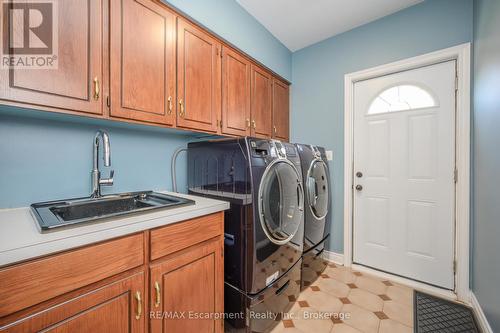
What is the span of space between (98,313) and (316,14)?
2.76 m

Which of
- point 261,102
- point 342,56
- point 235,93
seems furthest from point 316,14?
point 235,93

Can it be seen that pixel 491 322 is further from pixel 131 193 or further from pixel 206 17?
pixel 206 17

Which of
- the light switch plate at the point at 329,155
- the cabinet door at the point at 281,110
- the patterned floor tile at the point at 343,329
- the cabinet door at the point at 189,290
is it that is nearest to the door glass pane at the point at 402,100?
the light switch plate at the point at 329,155

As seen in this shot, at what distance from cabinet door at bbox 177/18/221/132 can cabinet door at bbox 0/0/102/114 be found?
48 centimetres

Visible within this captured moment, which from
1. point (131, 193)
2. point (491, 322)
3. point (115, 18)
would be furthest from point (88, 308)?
point (491, 322)

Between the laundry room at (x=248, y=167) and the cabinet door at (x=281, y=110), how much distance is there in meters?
0.03

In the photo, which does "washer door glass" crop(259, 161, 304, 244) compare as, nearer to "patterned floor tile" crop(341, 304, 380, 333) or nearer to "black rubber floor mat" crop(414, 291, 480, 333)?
"patterned floor tile" crop(341, 304, 380, 333)

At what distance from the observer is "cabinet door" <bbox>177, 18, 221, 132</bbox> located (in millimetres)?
1458

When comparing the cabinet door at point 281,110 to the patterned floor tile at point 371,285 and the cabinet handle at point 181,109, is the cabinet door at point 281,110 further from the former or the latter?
the patterned floor tile at point 371,285

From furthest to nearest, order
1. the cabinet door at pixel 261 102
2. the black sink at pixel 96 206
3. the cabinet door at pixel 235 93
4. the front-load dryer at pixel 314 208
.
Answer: the cabinet door at pixel 261 102 → the front-load dryer at pixel 314 208 → the cabinet door at pixel 235 93 → the black sink at pixel 96 206

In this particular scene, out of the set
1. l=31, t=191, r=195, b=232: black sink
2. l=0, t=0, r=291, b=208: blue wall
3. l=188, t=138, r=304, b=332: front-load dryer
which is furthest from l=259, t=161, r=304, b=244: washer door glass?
l=0, t=0, r=291, b=208: blue wall

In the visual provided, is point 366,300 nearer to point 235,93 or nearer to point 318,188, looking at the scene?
point 318,188

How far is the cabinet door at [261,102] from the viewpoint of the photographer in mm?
2143

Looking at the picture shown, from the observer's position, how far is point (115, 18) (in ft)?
3.71
